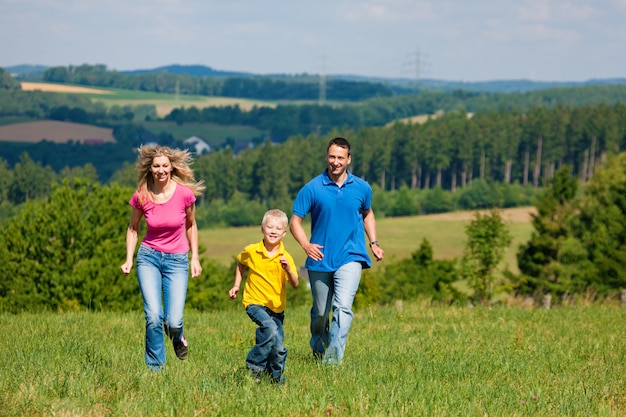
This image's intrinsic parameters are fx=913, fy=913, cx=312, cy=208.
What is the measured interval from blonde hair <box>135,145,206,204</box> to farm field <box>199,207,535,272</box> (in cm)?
9501

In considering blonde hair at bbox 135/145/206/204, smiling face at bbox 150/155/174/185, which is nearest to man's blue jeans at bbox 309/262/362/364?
blonde hair at bbox 135/145/206/204

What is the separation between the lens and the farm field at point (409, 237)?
362 ft

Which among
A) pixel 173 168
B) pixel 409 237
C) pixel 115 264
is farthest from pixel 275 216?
pixel 409 237

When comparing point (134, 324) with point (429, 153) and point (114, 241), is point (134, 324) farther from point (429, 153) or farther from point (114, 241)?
point (429, 153)

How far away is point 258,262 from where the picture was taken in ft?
24.1

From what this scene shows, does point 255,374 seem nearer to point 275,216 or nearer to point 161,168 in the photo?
point 275,216

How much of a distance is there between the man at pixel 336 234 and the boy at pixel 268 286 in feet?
2.84

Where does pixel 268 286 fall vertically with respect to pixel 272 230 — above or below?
below

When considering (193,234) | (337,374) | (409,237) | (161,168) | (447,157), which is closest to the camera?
(337,374)

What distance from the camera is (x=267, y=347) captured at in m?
7.13

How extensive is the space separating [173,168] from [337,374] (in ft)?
7.73

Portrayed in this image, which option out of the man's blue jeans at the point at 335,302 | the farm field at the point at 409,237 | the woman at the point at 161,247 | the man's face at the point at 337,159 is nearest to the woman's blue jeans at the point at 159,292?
the woman at the point at 161,247

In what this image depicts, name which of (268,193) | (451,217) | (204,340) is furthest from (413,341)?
(268,193)

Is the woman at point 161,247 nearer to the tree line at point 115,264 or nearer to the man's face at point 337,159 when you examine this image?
the man's face at point 337,159
